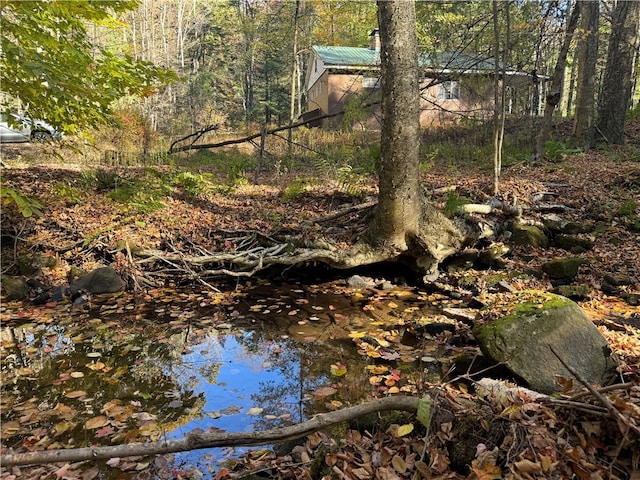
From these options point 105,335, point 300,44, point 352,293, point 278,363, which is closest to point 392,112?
point 352,293

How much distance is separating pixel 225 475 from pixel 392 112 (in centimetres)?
497

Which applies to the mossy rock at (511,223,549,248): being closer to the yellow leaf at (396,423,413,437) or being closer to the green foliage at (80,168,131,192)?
the yellow leaf at (396,423,413,437)

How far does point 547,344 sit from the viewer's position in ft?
11.0

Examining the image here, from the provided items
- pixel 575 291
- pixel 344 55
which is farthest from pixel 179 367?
pixel 344 55

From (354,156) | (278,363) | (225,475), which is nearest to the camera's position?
(225,475)

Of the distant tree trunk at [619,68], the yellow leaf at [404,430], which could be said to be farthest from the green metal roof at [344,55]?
the yellow leaf at [404,430]

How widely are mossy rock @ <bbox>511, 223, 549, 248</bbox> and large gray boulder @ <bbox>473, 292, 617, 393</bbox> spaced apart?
3.87 meters

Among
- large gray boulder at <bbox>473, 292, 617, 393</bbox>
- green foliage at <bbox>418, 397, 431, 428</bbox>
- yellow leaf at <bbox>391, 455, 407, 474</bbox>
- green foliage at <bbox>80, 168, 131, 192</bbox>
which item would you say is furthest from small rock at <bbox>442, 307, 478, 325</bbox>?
green foliage at <bbox>80, 168, 131, 192</bbox>

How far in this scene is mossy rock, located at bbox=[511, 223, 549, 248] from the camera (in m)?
7.46

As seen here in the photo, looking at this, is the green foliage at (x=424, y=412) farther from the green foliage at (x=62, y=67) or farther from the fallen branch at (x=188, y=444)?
the green foliage at (x=62, y=67)

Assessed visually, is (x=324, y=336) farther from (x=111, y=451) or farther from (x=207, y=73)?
(x=207, y=73)

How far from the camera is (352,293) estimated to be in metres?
6.68

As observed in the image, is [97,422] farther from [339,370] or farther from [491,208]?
[491,208]

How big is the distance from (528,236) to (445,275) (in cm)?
176
